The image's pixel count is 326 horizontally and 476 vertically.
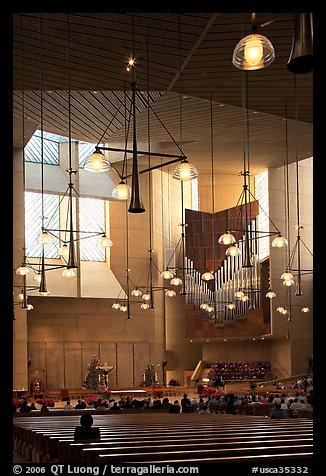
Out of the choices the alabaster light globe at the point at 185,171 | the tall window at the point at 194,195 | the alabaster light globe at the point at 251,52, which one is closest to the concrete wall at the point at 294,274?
the tall window at the point at 194,195

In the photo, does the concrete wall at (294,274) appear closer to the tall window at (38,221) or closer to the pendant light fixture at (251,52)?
the tall window at (38,221)

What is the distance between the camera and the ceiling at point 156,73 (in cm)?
1048

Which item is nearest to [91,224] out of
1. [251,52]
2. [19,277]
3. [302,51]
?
[19,277]

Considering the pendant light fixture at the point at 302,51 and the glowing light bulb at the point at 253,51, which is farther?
the glowing light bulb at the point at 253,51

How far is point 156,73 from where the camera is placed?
1291cm

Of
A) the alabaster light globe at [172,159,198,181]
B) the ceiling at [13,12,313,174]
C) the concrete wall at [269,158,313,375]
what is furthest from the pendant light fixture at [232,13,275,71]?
the concrete wall at [269,158,313,375]

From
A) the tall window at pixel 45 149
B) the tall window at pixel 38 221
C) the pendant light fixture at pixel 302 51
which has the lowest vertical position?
the pendant light fixture at pixel 302 51

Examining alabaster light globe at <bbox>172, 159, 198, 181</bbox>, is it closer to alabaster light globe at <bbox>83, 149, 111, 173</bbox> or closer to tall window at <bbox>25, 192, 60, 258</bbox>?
alabaster light globe at <bbox>83, 149, 111, 173</bbox>

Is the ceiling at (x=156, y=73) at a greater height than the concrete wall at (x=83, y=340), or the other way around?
the ceiling at (x=156, y=73)

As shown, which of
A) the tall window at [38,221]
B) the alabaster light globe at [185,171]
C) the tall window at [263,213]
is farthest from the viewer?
the tall window at [263,213]

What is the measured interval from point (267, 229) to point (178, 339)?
23.3ft

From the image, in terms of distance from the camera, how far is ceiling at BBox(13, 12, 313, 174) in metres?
10.5
